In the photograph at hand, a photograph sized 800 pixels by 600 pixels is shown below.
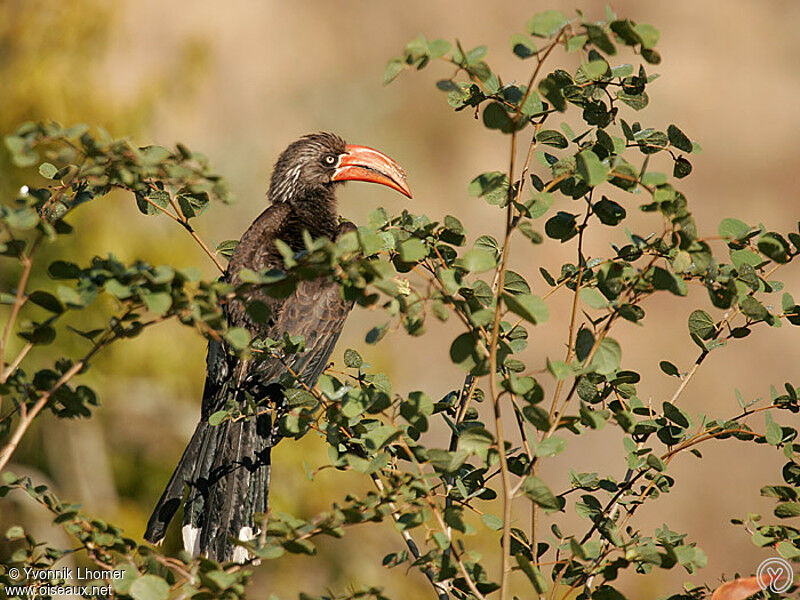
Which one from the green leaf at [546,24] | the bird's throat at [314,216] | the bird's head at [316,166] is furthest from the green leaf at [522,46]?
the bird's head at [316,166]

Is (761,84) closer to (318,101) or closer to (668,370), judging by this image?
(318,101)

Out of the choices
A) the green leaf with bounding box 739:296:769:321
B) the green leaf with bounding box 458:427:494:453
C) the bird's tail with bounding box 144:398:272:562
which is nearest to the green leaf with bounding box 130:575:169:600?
the green leaf with bounding box 458:427:494:453

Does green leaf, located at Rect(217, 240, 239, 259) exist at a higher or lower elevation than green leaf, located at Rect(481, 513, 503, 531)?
higher

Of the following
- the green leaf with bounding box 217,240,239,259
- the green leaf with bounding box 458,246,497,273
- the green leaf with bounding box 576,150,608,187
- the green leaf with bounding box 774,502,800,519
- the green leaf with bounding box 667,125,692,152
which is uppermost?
the green leaf with bounding box 217,240,239,259

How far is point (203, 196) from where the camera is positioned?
6.08ft

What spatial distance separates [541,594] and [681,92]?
13.5 m

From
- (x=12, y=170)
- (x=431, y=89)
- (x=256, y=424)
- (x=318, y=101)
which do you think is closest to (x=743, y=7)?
(x=431, y=89)

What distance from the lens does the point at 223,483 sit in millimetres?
2484

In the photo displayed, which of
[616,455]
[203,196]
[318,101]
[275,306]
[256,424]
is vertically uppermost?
[318,101]

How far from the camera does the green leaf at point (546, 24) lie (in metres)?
1.16

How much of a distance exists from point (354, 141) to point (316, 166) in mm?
6501

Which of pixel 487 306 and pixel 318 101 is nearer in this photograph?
pixel 487 306

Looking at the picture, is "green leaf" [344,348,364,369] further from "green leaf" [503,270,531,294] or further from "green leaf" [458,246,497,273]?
"green leaf" [458,246,497,273]

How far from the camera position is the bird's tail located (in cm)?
243
